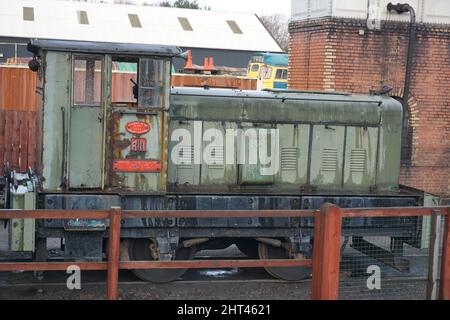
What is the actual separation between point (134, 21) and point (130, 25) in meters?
1.07

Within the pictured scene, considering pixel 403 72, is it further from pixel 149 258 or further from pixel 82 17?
A: pixel 82 17

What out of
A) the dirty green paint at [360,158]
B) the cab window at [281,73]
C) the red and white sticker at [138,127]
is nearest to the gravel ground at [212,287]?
the dirty green paint at [360,158]

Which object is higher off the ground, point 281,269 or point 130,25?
point 130,25

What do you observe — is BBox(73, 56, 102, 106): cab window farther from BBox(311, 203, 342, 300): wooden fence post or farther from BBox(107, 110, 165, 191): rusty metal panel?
BBox(311, 203, 342, 300): wooden fence post

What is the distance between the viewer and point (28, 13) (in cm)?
3859

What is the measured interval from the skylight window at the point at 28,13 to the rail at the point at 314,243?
34.1 meters

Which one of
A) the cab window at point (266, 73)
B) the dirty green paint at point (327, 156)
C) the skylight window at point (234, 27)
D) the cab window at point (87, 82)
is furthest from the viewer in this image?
the skylight window at point (234, 27)

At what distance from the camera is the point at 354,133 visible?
31.2ft

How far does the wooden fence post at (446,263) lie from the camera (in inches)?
256

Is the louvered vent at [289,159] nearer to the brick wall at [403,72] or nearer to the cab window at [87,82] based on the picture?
the cab window at [87,82]

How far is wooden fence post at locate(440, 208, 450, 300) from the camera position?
650 centimetres

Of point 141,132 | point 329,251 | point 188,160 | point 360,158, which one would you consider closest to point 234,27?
point 360,158

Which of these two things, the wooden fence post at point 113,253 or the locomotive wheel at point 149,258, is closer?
the wooden fence post at point 113,253

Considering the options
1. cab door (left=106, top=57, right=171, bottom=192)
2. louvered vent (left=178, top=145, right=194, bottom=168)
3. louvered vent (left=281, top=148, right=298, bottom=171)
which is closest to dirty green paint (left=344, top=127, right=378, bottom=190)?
louvered vent (left=281, top=148, right=298, bottom=171)
